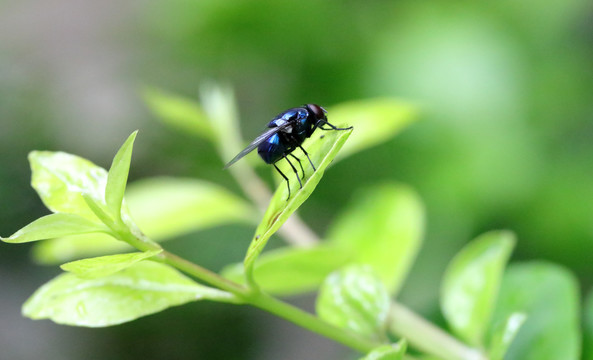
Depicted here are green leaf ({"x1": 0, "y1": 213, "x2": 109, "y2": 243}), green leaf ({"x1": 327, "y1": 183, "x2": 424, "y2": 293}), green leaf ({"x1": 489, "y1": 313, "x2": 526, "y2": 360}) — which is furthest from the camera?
green leaf ({"x1": 327, "y1": 183, "x2": 424, "y2": 293})

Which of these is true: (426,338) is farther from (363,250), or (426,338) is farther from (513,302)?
(363,250)

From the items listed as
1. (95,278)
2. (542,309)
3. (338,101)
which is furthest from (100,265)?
(338,101)

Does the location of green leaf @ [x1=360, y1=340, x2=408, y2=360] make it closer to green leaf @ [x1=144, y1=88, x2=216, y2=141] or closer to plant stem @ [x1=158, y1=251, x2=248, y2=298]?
plant stem @ [x1=158, y1=251, x2=248, y2=298]

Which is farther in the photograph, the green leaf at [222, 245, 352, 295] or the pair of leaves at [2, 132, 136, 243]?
the green leaf at [222, 245, 352, 295]

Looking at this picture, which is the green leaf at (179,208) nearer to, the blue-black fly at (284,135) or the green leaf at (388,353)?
the blue-black fly at (284,135)

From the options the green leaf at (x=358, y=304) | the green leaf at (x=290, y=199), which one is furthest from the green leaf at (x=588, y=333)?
the green leaf at (x=290, y=199)

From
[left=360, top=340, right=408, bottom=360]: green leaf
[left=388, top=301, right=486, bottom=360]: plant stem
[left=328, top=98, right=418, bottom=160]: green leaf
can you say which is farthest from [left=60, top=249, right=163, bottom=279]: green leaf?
[left=328, top=98, right=418, bottom=160]: green leaf
